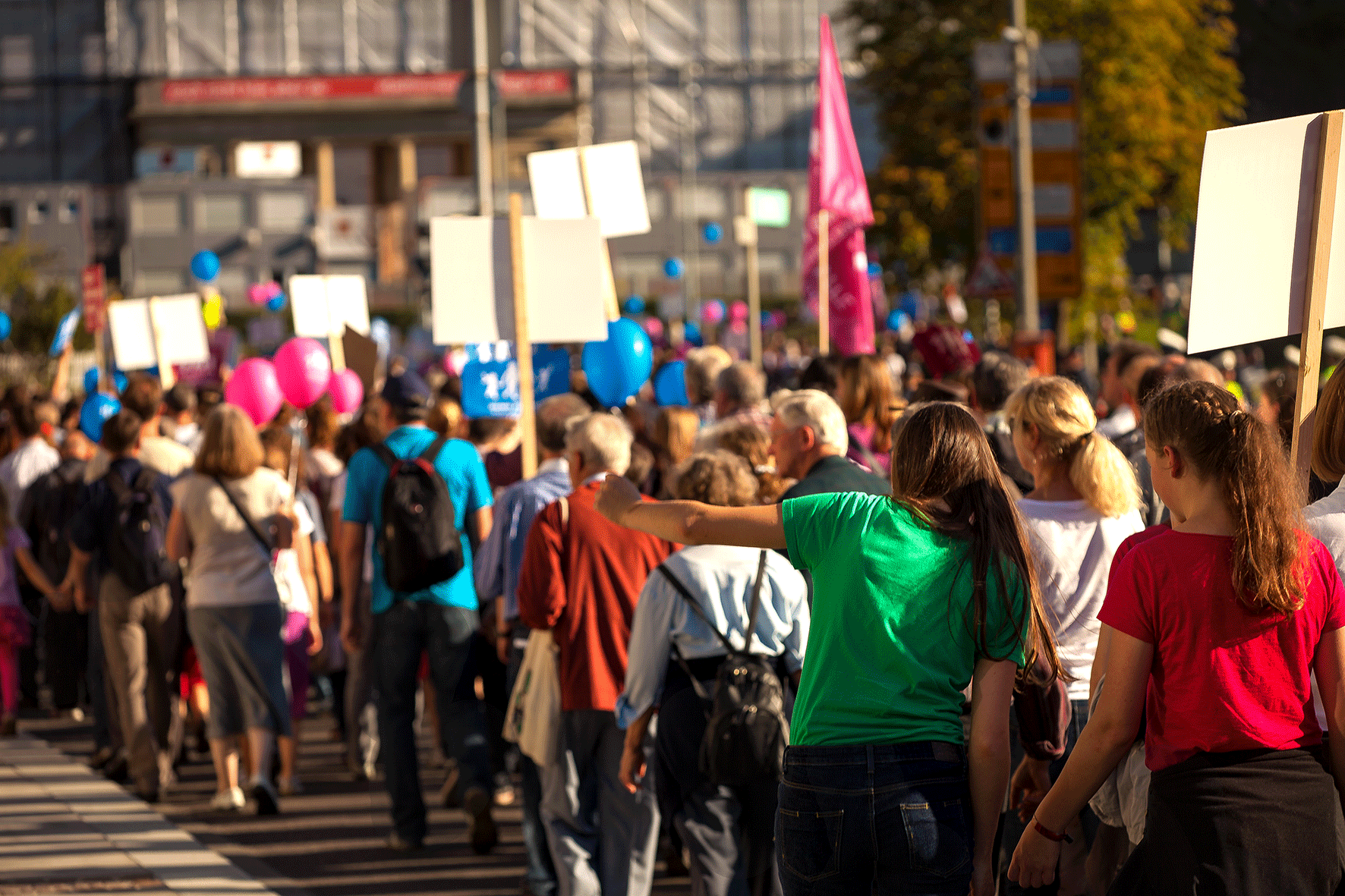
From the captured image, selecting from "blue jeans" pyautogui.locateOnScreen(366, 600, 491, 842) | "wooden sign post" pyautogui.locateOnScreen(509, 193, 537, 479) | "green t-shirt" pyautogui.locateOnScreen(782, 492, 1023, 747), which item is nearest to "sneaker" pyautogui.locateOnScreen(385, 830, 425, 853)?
"blue jeans" pyautogui.locateOnScreen(366, 600, 491, 842)

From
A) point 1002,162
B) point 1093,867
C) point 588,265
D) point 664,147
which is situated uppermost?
point 664,147

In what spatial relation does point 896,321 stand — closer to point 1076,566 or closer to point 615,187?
point 615,187

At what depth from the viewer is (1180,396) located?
3324mm

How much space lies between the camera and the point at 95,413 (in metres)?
12.2

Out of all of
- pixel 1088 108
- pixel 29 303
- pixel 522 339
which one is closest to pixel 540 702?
pixel 522 339

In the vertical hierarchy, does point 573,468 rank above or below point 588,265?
below

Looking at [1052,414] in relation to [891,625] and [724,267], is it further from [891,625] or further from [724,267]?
[724,267]

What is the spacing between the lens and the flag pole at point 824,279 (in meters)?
10.5

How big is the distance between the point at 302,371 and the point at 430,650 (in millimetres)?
5685

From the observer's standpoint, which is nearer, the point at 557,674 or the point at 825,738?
the point at 825,738

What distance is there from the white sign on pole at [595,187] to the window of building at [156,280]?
196 feet

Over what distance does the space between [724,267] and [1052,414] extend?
62.3 metres

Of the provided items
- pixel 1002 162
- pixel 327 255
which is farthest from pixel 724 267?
pixel 1002 162

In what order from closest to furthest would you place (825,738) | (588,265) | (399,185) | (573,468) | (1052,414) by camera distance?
(825,738)
(1052,414)
(573,468)
(588,265)
(399,185)
